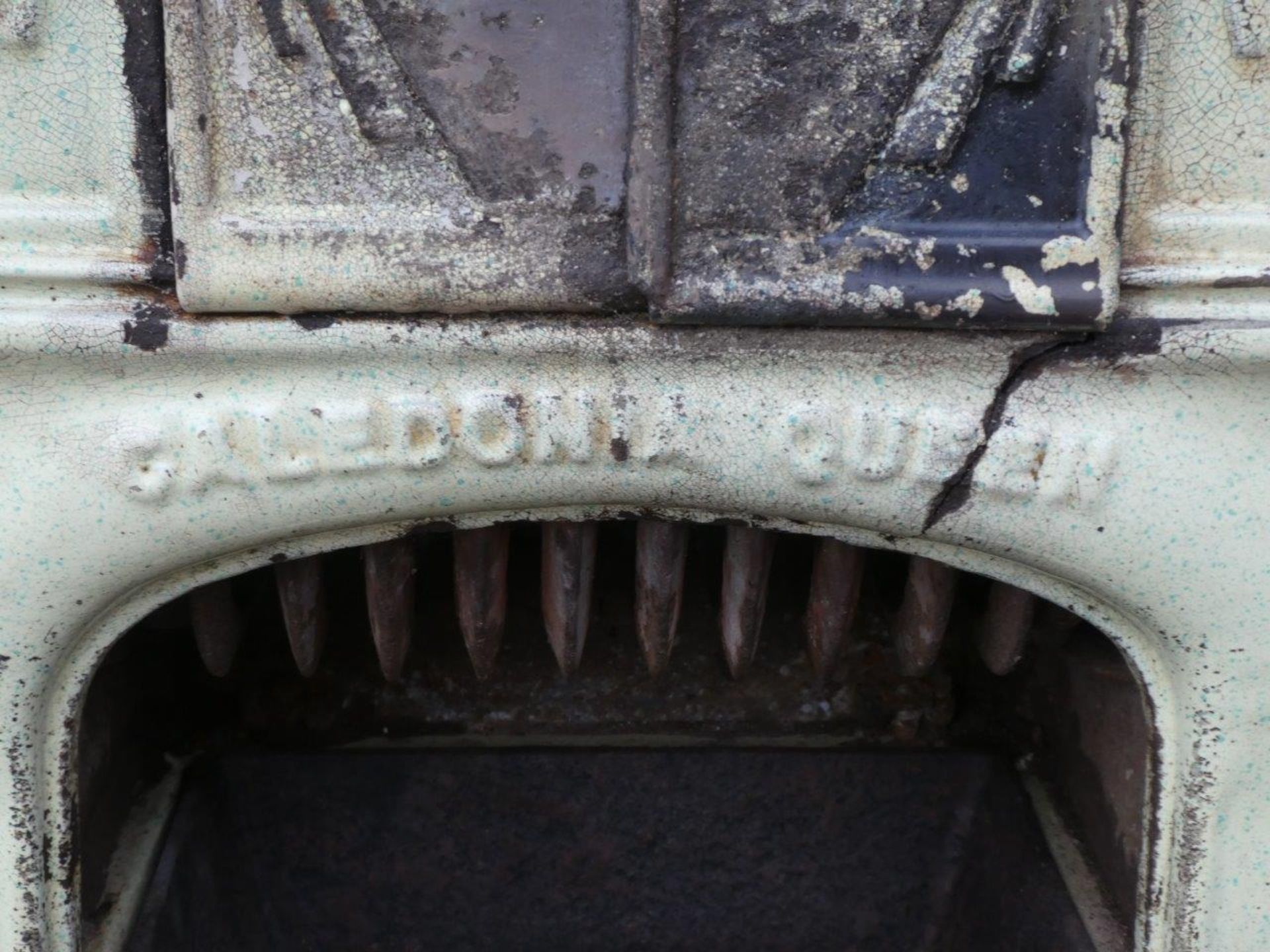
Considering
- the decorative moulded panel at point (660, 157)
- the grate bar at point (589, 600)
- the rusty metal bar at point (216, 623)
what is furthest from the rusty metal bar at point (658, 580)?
the rusty metal bar at point (216, 623)

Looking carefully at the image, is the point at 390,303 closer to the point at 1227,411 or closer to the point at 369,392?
the point at 369,392

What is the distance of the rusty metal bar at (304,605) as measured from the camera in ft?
2.97

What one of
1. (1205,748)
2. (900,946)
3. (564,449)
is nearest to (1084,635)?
(1205,748)

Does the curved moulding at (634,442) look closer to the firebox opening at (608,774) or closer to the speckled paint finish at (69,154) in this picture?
the speckled paint finish at (69,154)

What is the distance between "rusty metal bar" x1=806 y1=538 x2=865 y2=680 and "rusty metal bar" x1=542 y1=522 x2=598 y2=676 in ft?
0.62

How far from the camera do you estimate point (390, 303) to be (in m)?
0.71

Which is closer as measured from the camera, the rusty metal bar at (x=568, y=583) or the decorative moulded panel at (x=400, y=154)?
the decorative moulded panel at (x=400, y=154)

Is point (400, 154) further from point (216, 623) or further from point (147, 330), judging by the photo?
point (216, 623)

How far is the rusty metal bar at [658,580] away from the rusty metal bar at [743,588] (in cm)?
4

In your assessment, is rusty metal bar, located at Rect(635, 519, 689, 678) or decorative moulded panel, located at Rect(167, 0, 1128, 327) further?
rusty metal bar, located at Rect(635, 519, 689, 678)

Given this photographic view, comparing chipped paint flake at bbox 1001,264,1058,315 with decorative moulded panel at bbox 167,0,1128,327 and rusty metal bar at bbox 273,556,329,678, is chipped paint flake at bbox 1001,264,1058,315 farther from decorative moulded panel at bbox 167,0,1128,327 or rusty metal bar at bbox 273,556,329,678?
rusty metal bar at bbox 273,556,329,678

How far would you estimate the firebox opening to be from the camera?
109cm

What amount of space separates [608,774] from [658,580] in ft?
1.08

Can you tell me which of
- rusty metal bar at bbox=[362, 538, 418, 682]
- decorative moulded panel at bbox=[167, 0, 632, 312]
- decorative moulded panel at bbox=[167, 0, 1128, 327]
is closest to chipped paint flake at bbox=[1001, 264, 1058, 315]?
decorative moulded panel at bbox=[167, 0, 1128, 327]
